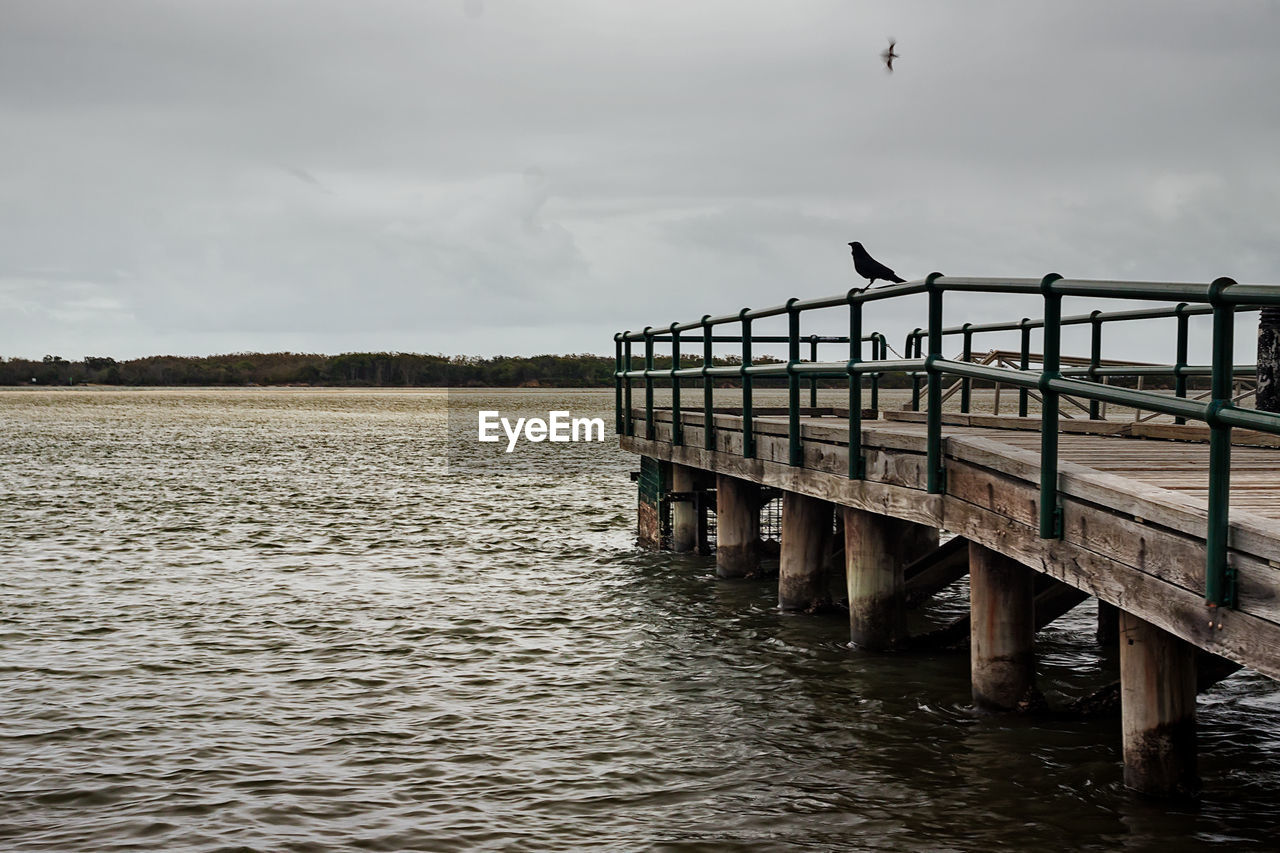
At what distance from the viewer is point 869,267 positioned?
9.79 m

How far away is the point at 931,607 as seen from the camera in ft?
40.2

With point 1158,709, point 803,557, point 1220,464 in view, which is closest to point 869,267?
point 803,557

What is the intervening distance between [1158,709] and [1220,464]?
1.77 metres

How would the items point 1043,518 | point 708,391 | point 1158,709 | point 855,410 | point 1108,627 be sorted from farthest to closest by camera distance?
point 708,391 → point 1108,627 → point 855,410 → point 1043,518 → point 1158,709

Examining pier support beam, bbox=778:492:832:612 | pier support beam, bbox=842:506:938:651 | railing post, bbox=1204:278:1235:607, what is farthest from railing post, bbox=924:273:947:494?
Answer: pier support beam, bbox=778:492:832:612

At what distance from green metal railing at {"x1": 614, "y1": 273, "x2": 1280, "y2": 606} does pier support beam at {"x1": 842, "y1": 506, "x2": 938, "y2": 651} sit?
2.45ft

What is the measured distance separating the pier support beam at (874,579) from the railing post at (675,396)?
383 cm

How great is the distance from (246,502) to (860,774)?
18056 millimetres

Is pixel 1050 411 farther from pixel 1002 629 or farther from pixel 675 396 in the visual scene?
pixel 675 396

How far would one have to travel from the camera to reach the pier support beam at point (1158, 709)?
5.78 meters

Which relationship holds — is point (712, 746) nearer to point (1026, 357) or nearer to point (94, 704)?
point (94, 704)

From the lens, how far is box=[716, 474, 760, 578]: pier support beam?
13.1 metres

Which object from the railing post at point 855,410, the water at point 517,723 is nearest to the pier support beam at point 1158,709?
the water at point 517,723

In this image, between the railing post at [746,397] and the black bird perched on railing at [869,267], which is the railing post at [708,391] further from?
the black bird perched on railing at [869,267]
